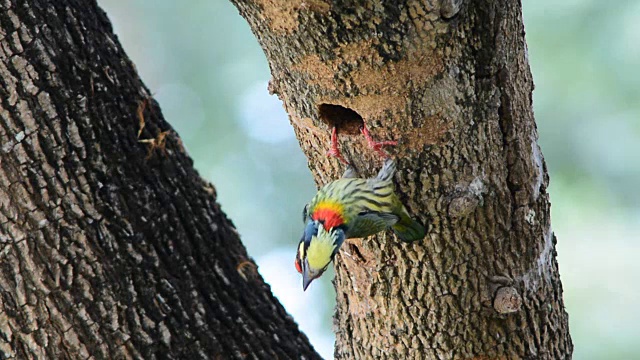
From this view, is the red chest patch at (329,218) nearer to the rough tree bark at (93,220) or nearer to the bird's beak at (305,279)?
the bird's beak at (305,279)

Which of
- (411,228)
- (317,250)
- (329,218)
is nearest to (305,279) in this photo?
(317,250)

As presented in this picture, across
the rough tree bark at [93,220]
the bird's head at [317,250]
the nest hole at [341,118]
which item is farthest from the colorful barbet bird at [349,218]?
the rough tree bark at [93,220]

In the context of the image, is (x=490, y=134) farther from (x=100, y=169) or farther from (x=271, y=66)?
(x=100, y=169)

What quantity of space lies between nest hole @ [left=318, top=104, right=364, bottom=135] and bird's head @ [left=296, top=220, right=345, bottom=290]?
0.38 metres

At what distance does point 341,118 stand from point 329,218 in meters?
0.40

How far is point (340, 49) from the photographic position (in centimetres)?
247

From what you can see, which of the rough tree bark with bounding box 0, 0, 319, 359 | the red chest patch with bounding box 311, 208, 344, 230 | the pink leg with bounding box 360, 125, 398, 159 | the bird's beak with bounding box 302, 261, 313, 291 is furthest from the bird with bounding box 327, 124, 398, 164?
the rough tree bark with bounding box 0, 0, 319, 359

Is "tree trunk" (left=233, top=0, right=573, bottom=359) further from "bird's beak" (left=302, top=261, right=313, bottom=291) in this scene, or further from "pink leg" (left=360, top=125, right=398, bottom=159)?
"bird's beak" (left=302, top=261, right=313, bottom=291)

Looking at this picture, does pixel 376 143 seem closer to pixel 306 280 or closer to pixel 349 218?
pixel 349 218

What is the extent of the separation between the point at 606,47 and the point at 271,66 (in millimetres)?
4016

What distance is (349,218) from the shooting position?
114 inches

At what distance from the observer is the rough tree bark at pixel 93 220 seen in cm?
251

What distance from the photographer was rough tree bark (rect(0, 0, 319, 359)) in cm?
251

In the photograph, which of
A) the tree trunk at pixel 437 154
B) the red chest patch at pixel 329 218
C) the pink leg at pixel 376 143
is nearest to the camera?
the tree trunk at pixel 437 154
